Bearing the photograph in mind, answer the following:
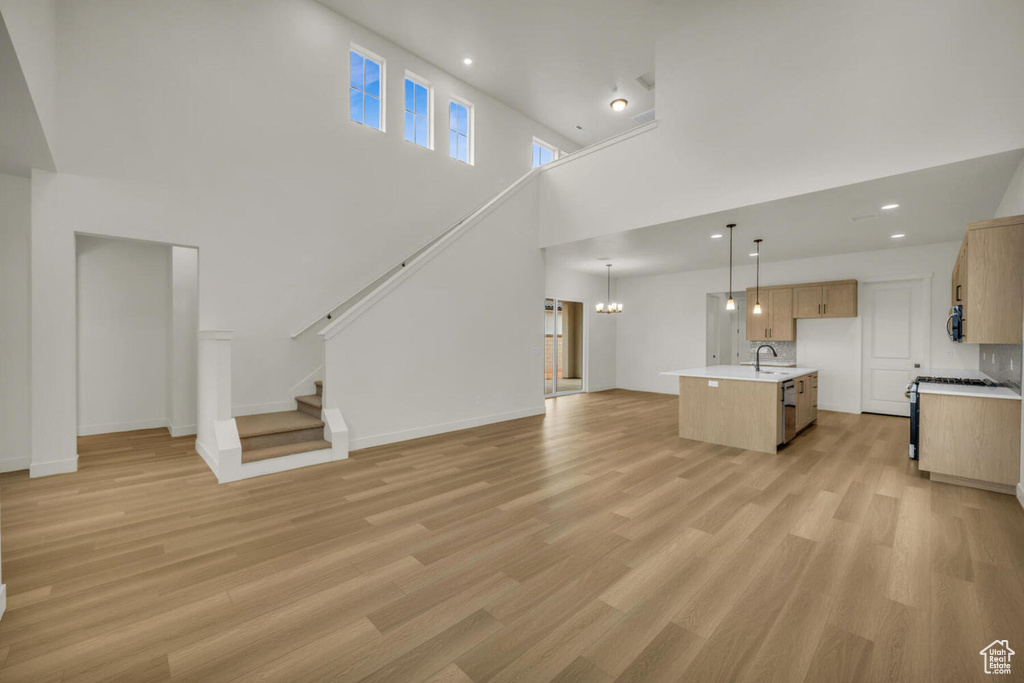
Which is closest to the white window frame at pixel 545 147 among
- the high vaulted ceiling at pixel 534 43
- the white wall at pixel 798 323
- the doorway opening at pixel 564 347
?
the high vaulted ceiling at pixel 534 43

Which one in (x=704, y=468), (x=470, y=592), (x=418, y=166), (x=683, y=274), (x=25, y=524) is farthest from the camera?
(x=683, y=274)

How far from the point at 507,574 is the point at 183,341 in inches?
226

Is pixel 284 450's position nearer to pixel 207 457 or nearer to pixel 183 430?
pixel 207 457

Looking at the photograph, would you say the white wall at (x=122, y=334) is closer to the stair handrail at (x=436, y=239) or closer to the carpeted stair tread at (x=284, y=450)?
the stair handrail at (x=436, y=239)

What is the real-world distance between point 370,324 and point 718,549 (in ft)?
13.3

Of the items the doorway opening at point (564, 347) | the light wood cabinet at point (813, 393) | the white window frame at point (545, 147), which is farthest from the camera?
the doorway opening at point (564, 347)

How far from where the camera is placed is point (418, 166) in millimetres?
7113

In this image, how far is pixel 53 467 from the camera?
407 cm

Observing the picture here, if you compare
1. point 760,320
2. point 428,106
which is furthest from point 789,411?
point 428,106

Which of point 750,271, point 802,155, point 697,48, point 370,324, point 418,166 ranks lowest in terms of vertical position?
point 370,324

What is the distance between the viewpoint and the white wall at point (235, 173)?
13.8 feet

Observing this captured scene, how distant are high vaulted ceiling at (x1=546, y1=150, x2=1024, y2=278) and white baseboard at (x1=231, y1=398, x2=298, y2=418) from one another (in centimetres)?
470

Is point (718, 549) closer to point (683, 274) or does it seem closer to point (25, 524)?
point (25, 524)

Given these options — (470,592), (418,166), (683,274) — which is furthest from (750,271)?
(470,592)
